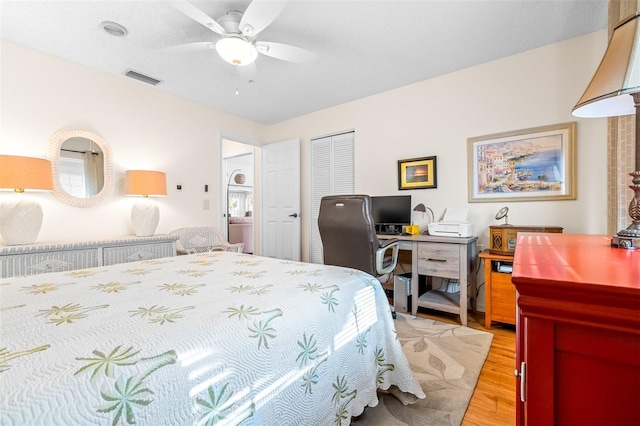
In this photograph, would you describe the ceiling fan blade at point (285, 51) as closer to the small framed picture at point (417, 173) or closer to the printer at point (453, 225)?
the small framed picture at point (417, 173)

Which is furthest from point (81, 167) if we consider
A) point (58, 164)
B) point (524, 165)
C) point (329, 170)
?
point (524, 165)

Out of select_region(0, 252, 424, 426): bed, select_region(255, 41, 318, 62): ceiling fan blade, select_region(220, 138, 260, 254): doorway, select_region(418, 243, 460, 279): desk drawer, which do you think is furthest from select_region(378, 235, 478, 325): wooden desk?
select_region(220, 138, 260, 254): doorway

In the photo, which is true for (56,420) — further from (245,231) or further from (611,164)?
(245,231)

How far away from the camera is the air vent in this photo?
2956 mm

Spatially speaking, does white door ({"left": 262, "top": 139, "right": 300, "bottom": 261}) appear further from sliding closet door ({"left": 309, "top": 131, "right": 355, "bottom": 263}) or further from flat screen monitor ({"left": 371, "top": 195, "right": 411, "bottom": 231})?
flat screen monitor ({"left": 371, "top": 195, "right": 411, "bottom": 231})

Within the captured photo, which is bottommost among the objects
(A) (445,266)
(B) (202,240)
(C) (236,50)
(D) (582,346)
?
(A) (445,266)

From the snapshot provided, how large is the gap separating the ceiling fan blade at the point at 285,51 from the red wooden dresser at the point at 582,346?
2.17 meters

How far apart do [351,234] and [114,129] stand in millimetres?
2778

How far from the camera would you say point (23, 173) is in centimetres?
221

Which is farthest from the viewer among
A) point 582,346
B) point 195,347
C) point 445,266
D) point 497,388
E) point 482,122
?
point 482,122

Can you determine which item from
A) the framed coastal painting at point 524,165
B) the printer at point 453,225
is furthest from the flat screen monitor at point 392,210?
the framed coastal painting at point 524,165

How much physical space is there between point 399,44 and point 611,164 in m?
1.88

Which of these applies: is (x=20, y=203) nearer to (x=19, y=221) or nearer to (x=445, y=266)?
(x=19, y=221)

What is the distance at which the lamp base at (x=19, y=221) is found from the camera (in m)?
2.16
